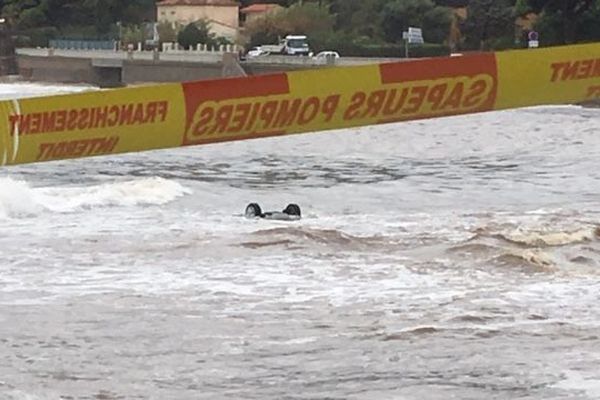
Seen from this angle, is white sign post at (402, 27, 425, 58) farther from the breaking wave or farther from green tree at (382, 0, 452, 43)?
the breaking wave

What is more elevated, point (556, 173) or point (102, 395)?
point (102, 395)

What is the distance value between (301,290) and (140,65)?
83495 mm

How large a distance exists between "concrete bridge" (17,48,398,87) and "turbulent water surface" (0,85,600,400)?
4995 cm

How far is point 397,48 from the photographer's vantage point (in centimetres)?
8362

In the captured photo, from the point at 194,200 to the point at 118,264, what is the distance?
9.94m

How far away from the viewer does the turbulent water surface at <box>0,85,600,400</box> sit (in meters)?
9.95

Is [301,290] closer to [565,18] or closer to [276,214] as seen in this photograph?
[276,214]

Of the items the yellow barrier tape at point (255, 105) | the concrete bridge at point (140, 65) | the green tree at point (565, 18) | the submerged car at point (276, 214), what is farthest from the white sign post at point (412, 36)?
the yellow barrier tape at point (255, 105)

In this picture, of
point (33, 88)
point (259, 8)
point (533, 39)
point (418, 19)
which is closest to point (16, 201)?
point (533, 39)

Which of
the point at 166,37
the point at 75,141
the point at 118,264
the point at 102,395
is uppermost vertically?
the point at 75,141

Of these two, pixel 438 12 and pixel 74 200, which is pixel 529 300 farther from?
pixel 438 12

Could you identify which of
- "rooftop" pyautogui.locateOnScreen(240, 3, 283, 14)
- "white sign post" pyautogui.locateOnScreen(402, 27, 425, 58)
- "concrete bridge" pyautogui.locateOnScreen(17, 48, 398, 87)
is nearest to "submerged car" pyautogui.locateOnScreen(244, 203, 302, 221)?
"concrete bridge" pyautogui.locateOnScreen(17, 48, 398, 87)

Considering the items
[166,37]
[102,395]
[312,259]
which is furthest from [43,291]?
[166,37]

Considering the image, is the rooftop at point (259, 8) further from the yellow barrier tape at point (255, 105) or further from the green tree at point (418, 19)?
the yellow barrier tape at point (255, 105)
